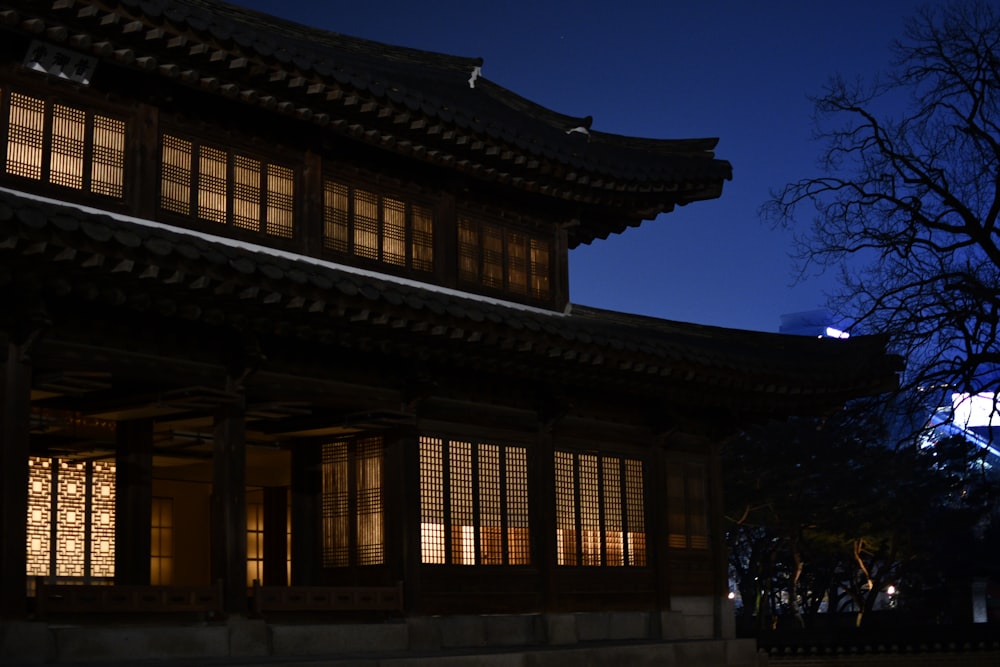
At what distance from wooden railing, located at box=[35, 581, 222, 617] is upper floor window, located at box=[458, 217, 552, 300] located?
662cm

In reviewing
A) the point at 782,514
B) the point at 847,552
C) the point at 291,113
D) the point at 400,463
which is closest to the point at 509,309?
the point at 400,463

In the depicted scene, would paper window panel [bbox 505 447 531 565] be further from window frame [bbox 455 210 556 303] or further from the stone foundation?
window frame [bbox 455 210 556 303]

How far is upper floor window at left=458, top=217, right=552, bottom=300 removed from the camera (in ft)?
65.1

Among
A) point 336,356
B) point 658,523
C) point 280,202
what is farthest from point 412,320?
point 658,523

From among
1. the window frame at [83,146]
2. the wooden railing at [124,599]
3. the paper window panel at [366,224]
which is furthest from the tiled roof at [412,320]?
the wooden railing at [124,599]

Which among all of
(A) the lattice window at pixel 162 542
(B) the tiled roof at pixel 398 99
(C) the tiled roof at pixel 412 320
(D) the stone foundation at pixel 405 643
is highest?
(B) the tiled roof at pixel 398 99

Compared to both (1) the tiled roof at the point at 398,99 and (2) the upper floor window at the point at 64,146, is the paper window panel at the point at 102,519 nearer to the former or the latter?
(2) the upper floor window at the point at 64,146

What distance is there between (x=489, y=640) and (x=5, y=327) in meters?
8.08

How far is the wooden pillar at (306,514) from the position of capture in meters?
18.2

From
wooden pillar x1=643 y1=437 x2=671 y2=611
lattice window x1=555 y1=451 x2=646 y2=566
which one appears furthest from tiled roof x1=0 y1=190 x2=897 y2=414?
lattice window x1=555 y1=451 x2=646 y2=566

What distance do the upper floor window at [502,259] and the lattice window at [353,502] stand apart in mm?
3228

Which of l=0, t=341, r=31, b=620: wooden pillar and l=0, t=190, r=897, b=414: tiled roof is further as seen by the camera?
l=0, t=341, r=31, b=620: wooden pillar

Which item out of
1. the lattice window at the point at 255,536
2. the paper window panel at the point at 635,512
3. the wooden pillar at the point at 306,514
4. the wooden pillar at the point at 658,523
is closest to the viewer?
the wooden pillar at the point at 306,514

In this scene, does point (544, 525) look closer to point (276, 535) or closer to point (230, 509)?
point (276, 535)
